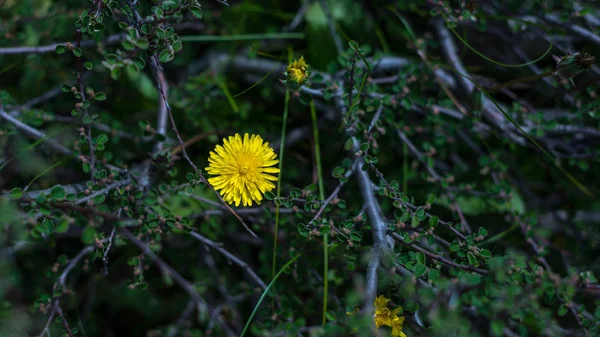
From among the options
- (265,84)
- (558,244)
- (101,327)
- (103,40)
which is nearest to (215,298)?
(101,327)

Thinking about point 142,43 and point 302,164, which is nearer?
point 142,43

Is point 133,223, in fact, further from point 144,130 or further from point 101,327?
point 101,327

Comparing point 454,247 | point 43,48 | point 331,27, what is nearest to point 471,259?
point 454,247

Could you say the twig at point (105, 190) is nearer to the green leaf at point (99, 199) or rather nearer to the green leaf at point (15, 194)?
the green leaf at point (99, 199)

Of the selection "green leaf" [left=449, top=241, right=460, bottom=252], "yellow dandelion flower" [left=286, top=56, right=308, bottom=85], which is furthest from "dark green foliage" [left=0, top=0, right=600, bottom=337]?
"yellow dandelion flower" [left=286, top=56, right=308, bottom=85]

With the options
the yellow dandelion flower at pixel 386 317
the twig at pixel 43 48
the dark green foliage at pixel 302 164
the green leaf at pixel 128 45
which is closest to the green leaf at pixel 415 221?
the dark green foliage at pixel 302 164

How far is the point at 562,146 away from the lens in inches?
92.8

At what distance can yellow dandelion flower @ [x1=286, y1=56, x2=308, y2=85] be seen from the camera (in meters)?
1.76

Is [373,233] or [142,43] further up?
[142,43]

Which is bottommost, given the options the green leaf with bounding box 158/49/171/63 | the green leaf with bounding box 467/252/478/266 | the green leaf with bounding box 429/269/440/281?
the green leaf with bounding box 429/269/440/281

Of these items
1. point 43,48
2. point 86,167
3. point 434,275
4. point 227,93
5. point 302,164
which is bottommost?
point 434,275

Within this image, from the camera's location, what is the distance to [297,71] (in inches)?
69.4

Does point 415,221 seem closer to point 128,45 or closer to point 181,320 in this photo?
point 128,45

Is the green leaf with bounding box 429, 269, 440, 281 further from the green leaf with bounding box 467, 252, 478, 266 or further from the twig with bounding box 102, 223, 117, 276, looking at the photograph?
the twig with bounding box 102, 223, 117, 276
